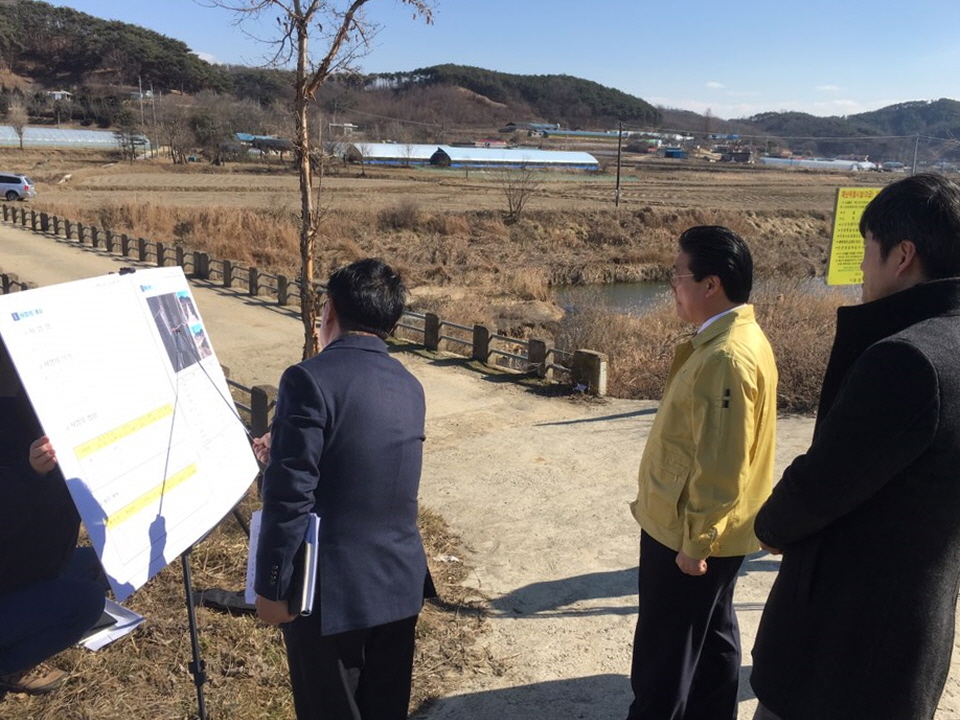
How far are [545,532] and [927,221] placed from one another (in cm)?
374

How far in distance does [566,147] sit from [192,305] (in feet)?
420

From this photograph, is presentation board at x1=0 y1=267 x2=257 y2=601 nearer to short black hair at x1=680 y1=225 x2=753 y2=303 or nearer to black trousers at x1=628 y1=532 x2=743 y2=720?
black trousers at x1=628 y1=532 x2=743 y2=720

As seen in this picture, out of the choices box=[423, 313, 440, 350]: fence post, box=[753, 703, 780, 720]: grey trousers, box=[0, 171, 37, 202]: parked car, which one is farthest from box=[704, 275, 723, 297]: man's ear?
box=[0, 171, 37, 202]: parked car

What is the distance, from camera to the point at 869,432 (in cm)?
176

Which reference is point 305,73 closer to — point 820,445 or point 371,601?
point 371,601

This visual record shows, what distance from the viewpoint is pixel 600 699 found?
3428 millimetres

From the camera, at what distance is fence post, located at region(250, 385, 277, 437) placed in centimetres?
540

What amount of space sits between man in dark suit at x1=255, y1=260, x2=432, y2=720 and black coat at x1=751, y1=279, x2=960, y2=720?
1.10m

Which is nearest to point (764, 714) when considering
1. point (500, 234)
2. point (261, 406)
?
point (261, 406)

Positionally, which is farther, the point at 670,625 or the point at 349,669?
the point at 670,625

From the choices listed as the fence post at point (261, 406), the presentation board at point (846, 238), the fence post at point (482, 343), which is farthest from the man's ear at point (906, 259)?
the fence post at point (482, 343)

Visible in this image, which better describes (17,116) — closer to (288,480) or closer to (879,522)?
(288,480)

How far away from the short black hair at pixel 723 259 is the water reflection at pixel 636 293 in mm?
7997

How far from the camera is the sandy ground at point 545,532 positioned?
351 cm
